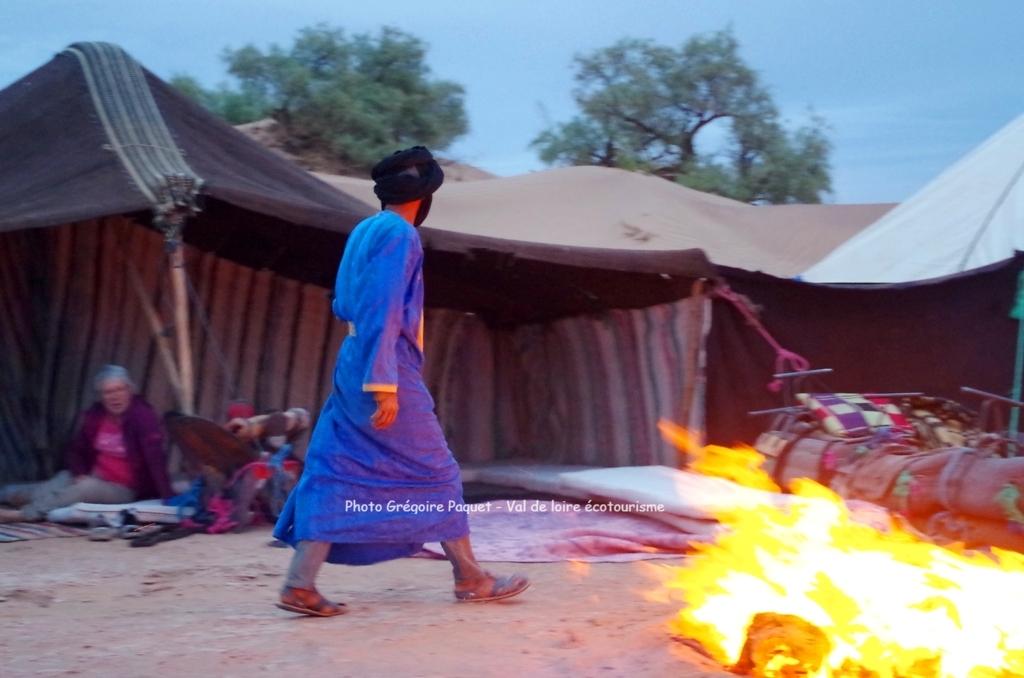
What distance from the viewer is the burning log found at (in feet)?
10.2

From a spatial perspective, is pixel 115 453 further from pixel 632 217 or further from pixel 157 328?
pixel 632 217

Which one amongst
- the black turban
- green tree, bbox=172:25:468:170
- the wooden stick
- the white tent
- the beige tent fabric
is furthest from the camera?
green tree, bbox=172:25:468:170

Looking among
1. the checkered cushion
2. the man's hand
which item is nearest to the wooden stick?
the man's hand

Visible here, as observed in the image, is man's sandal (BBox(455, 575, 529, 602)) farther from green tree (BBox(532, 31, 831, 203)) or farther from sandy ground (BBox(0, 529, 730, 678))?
green tree (BBox(532, 31, 831, 203))

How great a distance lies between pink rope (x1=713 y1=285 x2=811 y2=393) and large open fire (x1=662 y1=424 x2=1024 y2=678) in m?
3.51

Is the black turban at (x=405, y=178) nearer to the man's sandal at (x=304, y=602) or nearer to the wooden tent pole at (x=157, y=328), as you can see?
the man's sandal at (x=304, y=602)

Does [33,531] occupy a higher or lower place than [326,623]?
→ lower

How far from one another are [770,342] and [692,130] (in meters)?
16.5

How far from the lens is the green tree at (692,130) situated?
2219 centimetres

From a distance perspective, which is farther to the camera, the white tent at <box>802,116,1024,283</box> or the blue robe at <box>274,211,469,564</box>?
the white tent at <box>802,116,1024,283</box>

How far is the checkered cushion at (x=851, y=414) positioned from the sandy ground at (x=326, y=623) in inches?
51.3

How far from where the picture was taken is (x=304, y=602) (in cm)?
386

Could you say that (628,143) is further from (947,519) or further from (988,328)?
(947,519)

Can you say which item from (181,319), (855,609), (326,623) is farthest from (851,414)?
(181,319)
